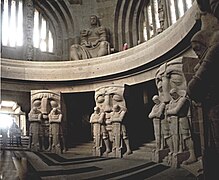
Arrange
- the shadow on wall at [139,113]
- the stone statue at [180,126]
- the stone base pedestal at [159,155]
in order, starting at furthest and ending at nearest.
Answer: the shadow on wall at [139,113] → the stone base pedestal at [159,155] → the stone statue at [180,126]

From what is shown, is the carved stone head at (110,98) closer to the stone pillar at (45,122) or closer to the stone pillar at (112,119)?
the stone pillar at (112,119)

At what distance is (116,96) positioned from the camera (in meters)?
9.14

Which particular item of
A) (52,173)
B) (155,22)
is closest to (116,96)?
(52,173)

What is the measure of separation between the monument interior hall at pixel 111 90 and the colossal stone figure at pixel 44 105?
0.04 m

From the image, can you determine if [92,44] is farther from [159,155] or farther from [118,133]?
[159,155]

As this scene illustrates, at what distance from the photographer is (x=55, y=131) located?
391 inches

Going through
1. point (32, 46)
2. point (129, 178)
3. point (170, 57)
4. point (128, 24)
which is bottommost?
point (129, 178)

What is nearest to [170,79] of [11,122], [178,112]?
[178,112]

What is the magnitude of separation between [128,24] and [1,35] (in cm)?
659

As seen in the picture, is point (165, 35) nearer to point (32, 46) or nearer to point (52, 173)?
point (52, 173)

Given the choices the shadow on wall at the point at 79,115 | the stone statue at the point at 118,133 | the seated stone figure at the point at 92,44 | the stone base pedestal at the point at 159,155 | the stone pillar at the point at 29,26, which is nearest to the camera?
the stone base pedestal at the point at 159,155

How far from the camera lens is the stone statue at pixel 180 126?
577 centimetres

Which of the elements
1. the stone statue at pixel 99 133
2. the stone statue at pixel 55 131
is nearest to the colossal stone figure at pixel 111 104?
the stone statue at pixel 99 133

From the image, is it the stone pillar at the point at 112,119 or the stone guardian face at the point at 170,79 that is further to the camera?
the stone pillar at the point at 112,119
